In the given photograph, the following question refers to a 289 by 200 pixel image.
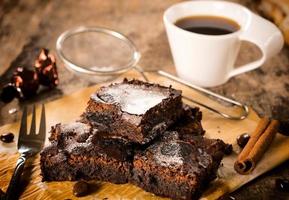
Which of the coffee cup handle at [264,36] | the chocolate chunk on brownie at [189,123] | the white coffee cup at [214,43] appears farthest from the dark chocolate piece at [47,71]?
the coffee cup handle at [264,36]

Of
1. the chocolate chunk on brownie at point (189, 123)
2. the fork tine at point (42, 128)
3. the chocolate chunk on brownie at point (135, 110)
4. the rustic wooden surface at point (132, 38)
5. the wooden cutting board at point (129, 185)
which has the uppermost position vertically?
the chocolate chunk on brownie at point (135, 110)

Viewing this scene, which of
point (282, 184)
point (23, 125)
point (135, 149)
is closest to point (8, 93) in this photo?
point (23, 125)

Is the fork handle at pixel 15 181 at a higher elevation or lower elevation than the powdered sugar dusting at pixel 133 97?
lower

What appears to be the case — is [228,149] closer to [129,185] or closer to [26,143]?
[129,185]

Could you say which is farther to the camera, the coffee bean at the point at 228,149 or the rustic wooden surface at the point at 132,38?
the rustic wooden surface at the point at 132,38

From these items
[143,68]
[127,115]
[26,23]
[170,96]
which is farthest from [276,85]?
[26,23]

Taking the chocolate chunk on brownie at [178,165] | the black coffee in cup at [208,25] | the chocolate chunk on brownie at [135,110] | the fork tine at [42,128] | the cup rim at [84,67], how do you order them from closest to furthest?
1. the chocolate chunk on brownie at [178,165]
2. the chocolate chunk on brownie at [135,110]
3. the fork tine at [42,128]
4. the black coffee in cup at [208,25]
5. the cup rim at [84,67]

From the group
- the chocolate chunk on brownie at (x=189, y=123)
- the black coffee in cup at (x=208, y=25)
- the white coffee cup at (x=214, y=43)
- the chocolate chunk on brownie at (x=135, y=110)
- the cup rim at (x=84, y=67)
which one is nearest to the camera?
the chocolate chunk on brownie at (x=135, y=110)

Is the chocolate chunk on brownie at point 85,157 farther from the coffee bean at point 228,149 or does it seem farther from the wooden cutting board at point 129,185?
the coffee bean at point 228,149
